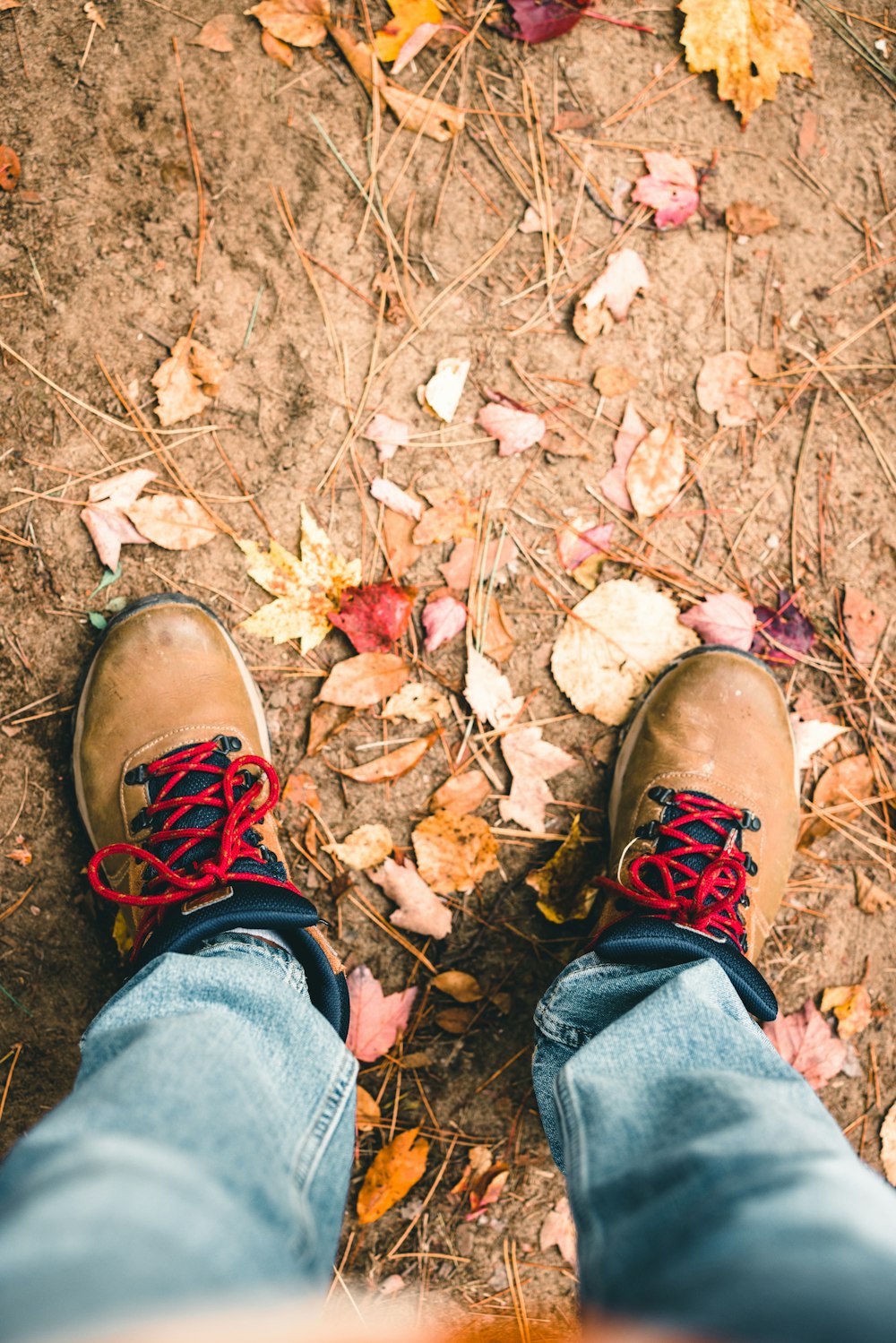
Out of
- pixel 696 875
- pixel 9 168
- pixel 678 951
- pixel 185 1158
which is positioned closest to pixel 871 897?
pixel 696 875

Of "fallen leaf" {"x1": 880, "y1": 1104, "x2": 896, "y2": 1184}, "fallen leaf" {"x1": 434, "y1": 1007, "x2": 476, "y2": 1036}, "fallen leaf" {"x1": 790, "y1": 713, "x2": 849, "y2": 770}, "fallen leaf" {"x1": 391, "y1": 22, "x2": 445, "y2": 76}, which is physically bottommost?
"fallen leaf" {"x1": 434, "y1": 1007, "x2": 476, "y2": 1036}

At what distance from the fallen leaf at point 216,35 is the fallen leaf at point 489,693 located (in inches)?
52.1

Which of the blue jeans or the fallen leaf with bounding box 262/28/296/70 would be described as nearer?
the blue jeans

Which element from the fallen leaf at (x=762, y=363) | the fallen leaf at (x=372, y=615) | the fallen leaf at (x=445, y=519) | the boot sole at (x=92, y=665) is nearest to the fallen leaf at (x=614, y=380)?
the fallen leaf at (x=762, y=363)

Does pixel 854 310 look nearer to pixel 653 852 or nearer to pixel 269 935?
pixel 653 852

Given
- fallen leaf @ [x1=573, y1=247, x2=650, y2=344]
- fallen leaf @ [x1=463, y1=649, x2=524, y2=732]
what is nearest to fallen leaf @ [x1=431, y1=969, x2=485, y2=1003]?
fallen leaf @ [x1=463, y1=649, x2=524, y2=732]

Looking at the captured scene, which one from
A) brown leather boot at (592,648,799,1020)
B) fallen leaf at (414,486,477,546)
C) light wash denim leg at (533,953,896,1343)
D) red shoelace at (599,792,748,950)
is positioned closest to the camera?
light wash denim leg at (533,953,896,1343)

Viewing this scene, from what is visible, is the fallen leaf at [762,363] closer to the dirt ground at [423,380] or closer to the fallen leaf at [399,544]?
the dirt ground at [423,380]

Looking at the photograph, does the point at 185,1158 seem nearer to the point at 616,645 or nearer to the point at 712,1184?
the point at 712,1184

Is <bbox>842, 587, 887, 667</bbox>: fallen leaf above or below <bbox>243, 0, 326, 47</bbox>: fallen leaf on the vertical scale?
below

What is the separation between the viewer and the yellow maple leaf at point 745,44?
5.56ft

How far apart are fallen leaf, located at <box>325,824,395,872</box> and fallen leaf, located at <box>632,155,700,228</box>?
1423mm

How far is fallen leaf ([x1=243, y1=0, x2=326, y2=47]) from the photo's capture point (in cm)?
162

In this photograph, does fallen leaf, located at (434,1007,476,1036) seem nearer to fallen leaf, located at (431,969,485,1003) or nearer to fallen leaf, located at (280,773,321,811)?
fallen leaf, located at (431,969,485,1003)
